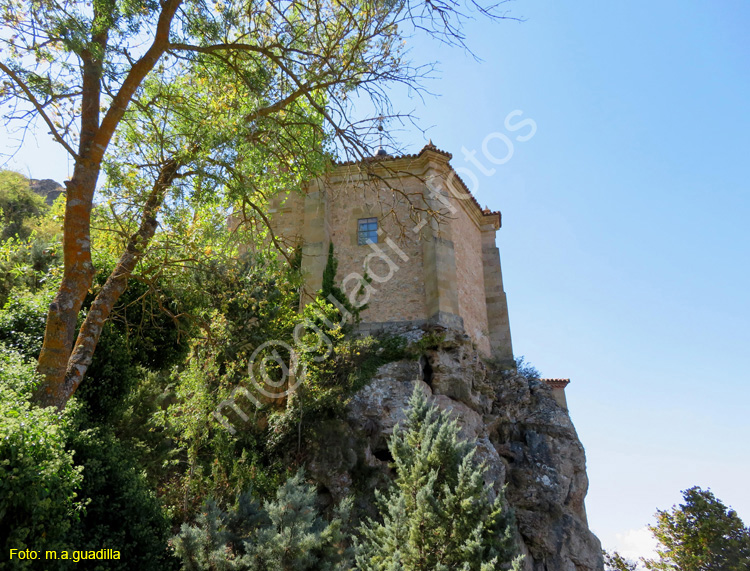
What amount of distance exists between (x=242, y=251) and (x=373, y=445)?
8.91m

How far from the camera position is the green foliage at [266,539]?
8.42 metres

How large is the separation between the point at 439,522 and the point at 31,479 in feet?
24.7

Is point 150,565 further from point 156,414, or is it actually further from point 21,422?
point 156,414

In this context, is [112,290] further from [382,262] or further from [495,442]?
[495,442]

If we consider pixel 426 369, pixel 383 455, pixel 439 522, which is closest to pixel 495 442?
pixel 426 369

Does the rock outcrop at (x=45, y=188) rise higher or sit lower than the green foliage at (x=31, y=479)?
higher

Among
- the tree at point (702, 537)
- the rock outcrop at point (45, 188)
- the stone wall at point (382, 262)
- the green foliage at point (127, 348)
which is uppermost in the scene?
the rock outcrop at point (45, 188)

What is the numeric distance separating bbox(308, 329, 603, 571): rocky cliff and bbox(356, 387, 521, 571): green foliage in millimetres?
1677

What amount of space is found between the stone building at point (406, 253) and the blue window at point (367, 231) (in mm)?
34

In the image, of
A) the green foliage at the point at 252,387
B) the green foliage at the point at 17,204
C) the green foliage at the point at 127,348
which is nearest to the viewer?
the green foliage at the point at 127,348

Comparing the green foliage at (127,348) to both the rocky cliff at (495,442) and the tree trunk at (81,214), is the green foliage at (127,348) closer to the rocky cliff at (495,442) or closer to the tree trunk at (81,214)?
the tree trunk at (81,214)

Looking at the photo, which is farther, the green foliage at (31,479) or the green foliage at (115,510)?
the green foliage at (115,510)

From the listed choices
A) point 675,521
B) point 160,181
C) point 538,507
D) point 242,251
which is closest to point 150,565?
point 160,181

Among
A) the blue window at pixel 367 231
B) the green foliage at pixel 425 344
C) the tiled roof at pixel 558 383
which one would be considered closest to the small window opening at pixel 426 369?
the green foliage at pixel 425 344
